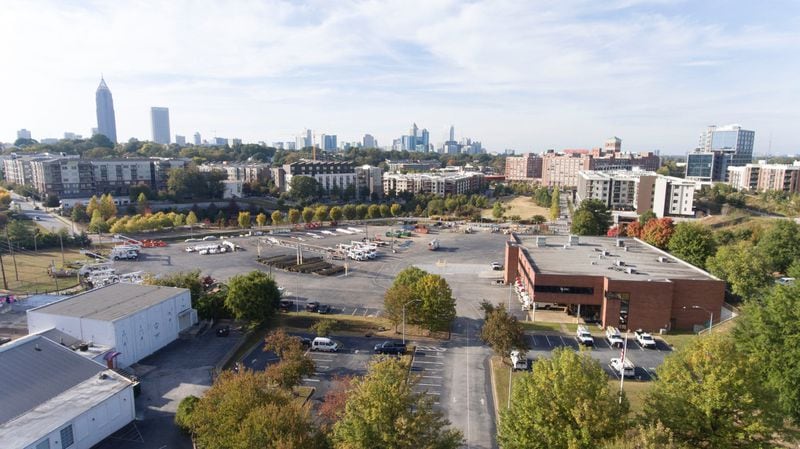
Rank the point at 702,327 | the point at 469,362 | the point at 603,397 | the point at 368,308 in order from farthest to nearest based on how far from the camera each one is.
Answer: the point at 368,308
the point at 702,327
the point at 469,362
the point at 603,397

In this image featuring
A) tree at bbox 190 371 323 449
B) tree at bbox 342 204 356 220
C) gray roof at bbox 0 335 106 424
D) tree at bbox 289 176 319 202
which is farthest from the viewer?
tree at bbox 289 176 319 202

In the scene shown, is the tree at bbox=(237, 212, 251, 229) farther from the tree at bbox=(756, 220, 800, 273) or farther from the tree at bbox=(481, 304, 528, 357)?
the tree at bbox=(756, 220, 800, 273)

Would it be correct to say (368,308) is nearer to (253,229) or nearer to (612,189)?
(253,229)

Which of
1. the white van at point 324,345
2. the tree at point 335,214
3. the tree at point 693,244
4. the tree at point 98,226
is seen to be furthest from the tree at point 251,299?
the tree at point 335,214

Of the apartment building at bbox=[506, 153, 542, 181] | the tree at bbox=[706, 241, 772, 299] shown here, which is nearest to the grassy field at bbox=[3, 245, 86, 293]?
the tree at bbox=[706, 241, 772, 299]

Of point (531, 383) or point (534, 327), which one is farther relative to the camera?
point (534, 327)

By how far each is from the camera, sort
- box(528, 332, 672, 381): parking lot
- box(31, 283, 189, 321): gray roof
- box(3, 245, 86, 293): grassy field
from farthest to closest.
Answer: box(3, 245, 86, 293): grassy field → box(31, 283, 189, 321): gray roof → box(528, 332, 672, 381): parking lot

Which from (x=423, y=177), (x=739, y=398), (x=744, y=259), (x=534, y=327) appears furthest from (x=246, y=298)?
(x=423, y=177)
